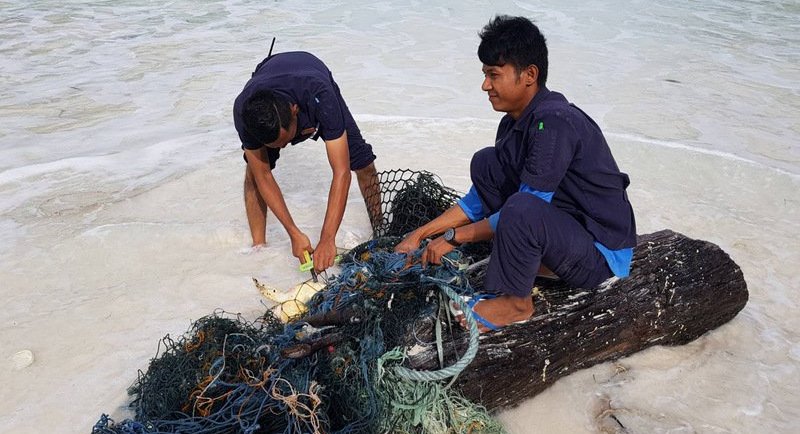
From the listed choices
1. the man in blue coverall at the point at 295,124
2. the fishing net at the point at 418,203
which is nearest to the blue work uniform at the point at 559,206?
the fishing net at the point at 418,203

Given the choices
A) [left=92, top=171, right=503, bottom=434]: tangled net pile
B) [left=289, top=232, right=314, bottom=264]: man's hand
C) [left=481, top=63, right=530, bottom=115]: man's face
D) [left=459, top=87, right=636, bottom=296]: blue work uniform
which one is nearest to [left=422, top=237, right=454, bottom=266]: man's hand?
[left=92, top=171, right=503, bottom=434]: tangled net pile

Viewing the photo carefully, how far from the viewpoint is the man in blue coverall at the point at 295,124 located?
128 inches

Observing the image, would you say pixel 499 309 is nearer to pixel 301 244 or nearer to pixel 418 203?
pixel 418 203

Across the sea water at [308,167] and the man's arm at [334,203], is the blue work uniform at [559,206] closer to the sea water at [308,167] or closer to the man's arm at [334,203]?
the sea water at [308,167]

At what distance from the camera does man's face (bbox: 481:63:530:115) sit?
2705 mm

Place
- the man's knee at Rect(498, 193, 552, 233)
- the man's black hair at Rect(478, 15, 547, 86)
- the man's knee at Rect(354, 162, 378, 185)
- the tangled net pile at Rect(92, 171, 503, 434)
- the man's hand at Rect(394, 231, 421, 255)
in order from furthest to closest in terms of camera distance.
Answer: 1. the man's knee at Rect(354, 162, 378, 185)
2. the man's hand at Rect(394, 231, 421, 255)
3. the man's black hair at Rect(478, 15, 547, 86)
4. the man's knee at Rect(498, 193, 552, 233)
5. the tangled net pile at Rect(92, 171, 503, 434)

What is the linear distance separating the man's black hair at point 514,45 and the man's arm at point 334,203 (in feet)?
4.11

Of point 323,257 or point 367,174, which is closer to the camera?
point 323,257

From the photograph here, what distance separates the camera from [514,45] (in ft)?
8.64

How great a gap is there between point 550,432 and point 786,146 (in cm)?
504

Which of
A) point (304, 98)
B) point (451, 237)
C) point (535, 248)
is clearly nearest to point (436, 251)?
point (451, 237)

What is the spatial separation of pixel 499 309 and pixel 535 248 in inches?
12.7

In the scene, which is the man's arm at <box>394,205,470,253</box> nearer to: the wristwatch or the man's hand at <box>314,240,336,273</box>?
the wristwatch

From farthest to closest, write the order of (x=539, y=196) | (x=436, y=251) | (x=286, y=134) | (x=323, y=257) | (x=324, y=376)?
1. (x=323, y=257)
2. (x=286, y=134)
3. (x=436, y=251)
4. (x=539, y=196)
5. (x=324, y=376)
